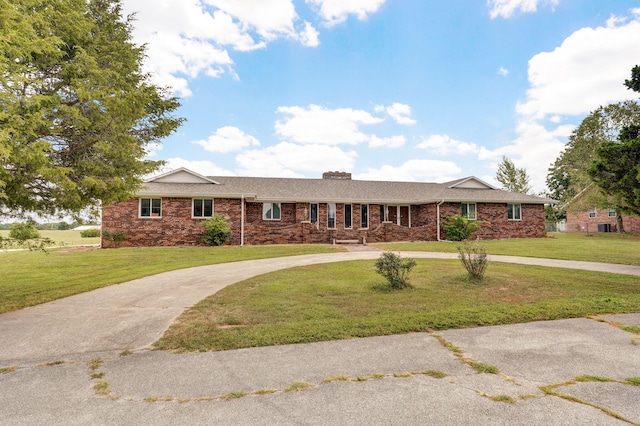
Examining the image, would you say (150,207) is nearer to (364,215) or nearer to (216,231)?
(216,231)

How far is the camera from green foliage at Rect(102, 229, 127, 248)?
17.9 m

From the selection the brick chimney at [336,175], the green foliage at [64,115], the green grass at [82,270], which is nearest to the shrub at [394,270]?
the green foliage at [64,115]

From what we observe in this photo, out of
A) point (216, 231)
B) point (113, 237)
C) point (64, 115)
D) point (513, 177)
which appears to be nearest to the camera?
point (64, 115)

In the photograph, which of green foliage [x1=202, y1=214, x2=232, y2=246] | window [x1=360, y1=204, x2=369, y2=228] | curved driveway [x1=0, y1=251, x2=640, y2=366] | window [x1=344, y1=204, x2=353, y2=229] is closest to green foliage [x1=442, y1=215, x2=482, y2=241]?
window [x1=360, y1=204, x2=369, y2=228]

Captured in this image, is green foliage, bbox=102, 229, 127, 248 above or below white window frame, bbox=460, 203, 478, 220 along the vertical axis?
below

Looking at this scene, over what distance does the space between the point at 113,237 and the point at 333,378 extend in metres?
19.2

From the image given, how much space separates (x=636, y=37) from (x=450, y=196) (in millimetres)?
12594

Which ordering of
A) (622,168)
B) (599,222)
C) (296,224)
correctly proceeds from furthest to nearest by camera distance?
(599,222) < (296,224) < (622,168)

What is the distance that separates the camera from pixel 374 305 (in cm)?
580

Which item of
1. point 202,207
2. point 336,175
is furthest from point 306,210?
point 336,175

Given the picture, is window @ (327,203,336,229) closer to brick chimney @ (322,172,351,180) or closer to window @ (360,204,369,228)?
window @ (360,204,369,228)

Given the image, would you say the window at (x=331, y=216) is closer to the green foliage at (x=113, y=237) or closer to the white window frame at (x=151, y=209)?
the white window frame at (x=151, y=209)

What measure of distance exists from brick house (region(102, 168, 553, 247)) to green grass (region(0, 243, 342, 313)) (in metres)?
3.80

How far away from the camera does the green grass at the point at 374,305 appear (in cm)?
436
